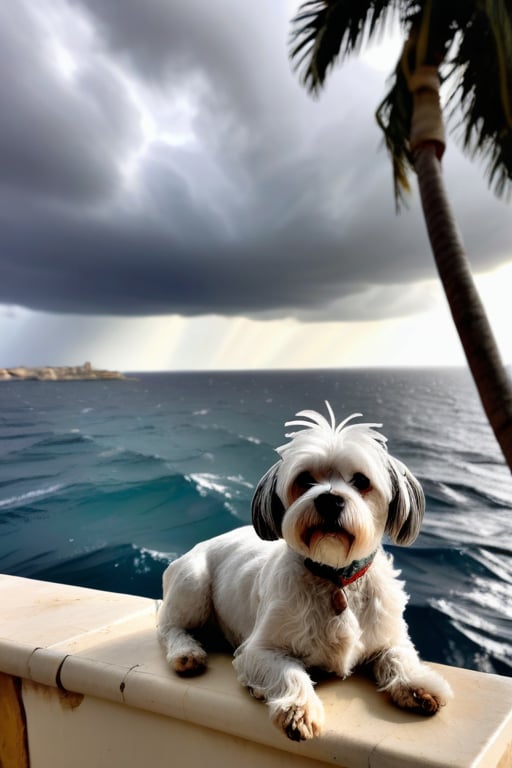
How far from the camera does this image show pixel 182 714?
5.62 feet

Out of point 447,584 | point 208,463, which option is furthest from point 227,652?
point 208,463

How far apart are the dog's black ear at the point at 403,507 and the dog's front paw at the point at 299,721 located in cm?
66

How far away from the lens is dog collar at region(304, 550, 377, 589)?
1.79 metres

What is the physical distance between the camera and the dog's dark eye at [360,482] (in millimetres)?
1776

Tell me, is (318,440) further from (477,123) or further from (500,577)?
(500,577)

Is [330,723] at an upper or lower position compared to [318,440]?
lower

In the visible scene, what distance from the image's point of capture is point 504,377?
436cm

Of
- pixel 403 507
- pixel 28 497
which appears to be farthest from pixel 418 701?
pixel 28 497

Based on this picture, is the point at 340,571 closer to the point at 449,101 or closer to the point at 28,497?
the point at 449,101

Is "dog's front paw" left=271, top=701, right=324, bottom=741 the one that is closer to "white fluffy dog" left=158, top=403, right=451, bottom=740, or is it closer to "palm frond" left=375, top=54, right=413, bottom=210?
"white fluffy dog" left=158, top=403, right=451, bottom=740

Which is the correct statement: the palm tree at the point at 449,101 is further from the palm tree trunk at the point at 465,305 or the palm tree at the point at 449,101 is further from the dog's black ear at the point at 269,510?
the dog's black ear at the point at 269,510

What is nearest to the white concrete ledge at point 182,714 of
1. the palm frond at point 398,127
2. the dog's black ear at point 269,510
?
the dog's black ear at point 269,510

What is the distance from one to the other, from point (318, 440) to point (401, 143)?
689 centimetres

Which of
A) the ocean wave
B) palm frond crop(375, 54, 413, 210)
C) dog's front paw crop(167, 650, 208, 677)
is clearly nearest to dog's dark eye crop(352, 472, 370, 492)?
dog's front paw crop(167, 650, 208, 677)
